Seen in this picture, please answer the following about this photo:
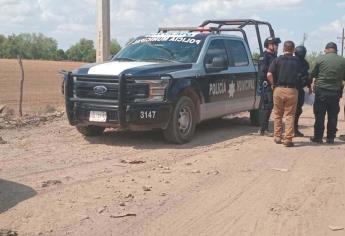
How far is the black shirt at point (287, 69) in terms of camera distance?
9.92 meters

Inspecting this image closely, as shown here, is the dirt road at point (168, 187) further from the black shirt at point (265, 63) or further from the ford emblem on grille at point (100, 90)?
the black shirt at point (265, 63)

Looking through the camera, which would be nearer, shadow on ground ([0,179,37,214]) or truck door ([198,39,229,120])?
shadow on ground ([0,179,37,214])

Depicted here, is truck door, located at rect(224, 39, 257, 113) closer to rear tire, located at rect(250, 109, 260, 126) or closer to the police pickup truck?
the police pickup truck

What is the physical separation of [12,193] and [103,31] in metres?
7.37

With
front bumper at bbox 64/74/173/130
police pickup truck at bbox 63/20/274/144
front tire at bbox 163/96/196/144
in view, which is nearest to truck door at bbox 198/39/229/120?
police pickup truck at bbox 63/20/274/144

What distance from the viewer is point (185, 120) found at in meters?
10.2

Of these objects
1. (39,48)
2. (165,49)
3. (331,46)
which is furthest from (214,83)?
(39,48)

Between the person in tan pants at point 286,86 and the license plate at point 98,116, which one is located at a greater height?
the person in tan pants at point 286,86

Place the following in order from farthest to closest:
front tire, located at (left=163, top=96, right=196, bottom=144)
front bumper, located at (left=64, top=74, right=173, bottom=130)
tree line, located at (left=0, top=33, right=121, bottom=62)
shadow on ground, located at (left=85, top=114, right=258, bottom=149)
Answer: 1. tree line, located at (left=0, top=33, right=121, bottom=62)
2. shadow on ground, located at (left=85, top=114, right=258, bottom=149)
3. front tire, located at (left=163, top=96, right=196, bottom=144)
4. front bumper, located at (left=64, top=74, right=173, bottom=130)

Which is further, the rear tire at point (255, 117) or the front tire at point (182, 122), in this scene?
the rear tire at point (255, 117)

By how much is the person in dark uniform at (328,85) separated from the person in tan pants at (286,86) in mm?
413

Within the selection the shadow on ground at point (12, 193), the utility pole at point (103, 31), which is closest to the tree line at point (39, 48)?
the utility pole at point (103, 31)

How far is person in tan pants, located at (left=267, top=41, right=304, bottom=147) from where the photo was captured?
32.6 feet

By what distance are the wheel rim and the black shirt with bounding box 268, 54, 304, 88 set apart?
1.60m
